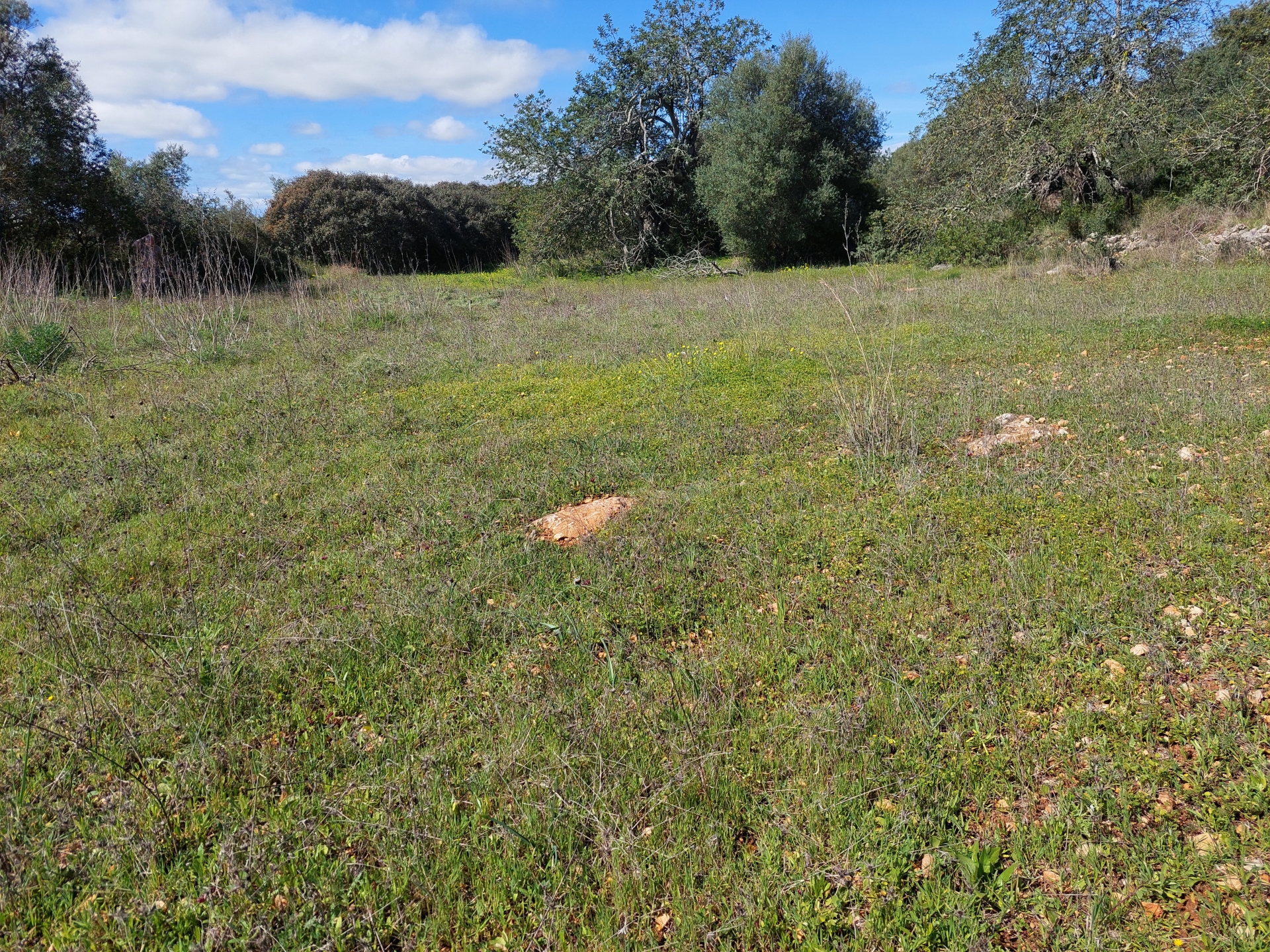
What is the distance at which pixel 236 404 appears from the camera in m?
7.19

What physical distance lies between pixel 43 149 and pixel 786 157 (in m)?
18.7

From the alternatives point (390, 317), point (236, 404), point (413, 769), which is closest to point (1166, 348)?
point (413, 769)

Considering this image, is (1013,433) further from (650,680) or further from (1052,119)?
(1052,119)

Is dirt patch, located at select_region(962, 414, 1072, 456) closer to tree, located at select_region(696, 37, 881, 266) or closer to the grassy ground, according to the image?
the grassy ground

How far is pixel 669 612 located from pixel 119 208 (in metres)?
21.0

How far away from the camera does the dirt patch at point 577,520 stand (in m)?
4.53

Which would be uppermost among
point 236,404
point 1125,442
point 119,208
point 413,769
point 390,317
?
point 119,208

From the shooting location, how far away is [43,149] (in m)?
15.8

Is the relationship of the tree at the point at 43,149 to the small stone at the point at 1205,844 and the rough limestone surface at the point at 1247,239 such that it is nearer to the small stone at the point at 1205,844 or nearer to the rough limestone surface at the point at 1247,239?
the small stone at the point at 1205,844

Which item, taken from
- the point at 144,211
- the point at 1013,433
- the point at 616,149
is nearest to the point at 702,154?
the point at 616,149

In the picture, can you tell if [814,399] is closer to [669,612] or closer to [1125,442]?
[1125,442]

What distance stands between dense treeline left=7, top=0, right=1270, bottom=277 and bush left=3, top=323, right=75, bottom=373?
3.80 metres

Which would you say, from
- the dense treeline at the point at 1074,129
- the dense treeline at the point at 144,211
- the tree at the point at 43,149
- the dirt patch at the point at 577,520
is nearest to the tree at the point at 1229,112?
the dense treeline at the point at 1074,129

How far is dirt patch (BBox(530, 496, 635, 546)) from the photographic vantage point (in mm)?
4527
